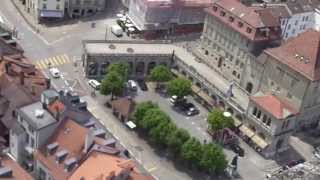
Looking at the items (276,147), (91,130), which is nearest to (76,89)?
(91,130)

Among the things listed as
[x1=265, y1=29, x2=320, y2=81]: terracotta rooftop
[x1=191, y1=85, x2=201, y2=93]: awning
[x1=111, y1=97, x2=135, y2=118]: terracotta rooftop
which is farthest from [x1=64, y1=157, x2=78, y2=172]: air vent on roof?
[x1=265, y1=29, x2=320, y2=81]: terracotta rooftop

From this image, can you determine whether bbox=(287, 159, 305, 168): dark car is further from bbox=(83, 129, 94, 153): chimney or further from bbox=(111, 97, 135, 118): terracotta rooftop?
bbox=(83, 129, 94, 153): chimney

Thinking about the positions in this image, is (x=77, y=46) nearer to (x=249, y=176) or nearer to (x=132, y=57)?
(x=132, y=57)

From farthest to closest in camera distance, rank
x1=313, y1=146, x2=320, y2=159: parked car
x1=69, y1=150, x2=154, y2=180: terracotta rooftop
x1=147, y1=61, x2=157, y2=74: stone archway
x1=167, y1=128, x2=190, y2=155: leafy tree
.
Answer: x1=147, y1=61, x2=157, y2=74: stone archway → x1=313, y1=146, x2=320, y2=159: parked car → x1=167, y1=128, x2=190, y2=155: leafy tree → x1=69, y1=150, x2=154, y2=180: terracotta rooftop

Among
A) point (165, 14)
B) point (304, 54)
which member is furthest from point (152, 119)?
point (165, 14)

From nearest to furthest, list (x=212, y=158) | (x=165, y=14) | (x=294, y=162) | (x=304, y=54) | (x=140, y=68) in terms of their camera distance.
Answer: (x=212, y=158)
(x=294, y=162)
(x=304, y=54)
(x=140, y=68)
(x=165, y=14)

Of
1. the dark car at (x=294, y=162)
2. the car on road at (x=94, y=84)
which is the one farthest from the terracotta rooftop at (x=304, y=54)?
the car on road at (x=94, y=84)

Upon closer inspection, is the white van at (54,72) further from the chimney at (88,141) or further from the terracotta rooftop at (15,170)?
the terracotta rooftop at (15,170)

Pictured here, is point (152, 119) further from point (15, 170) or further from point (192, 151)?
point (15, 170)
